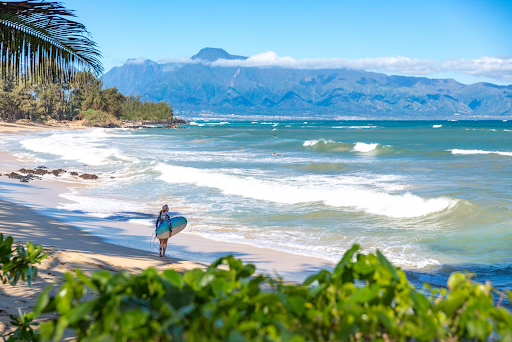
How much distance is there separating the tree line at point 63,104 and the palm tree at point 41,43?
7585 centimetres

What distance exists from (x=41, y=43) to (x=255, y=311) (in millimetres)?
6183

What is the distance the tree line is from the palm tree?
75845 millimetres

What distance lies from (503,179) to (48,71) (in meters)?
20.3

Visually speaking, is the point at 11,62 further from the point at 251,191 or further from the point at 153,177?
the point at 153,177

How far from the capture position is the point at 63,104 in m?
107

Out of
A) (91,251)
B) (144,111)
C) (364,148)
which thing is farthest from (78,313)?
(144,111)

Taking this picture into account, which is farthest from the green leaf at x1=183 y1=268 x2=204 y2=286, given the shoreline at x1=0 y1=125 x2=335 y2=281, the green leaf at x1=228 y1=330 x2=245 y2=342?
the shoreline at x1=0 y1=125 x2=335 y2=281

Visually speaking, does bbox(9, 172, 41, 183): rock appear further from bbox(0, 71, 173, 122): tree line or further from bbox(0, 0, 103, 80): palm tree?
bbox(0, 71, 173, 122): tree line

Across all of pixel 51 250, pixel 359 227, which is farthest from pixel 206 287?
pixel 359 227

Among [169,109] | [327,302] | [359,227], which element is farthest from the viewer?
[169,109]

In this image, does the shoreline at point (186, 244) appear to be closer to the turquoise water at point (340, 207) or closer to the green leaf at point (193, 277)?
the turquoise water at point (340, 207)

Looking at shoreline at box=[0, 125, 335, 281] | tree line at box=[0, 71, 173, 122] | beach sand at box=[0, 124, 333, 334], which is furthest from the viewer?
tree line at box=[0, 71, 173, 122]

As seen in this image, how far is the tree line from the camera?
89.2 m

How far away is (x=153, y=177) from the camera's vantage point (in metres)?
21.1
